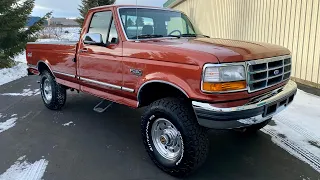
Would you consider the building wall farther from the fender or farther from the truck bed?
the truck bed

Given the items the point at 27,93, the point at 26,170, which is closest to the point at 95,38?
the point at 26,170

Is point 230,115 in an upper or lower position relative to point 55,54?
lower

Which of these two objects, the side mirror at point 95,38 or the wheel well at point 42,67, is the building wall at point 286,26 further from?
the wheel well at point 42,67

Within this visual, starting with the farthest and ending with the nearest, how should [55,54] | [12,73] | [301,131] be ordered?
[12,73] < [55,54] < [301,131]

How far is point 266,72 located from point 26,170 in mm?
3087

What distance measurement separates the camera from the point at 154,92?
3.69 m

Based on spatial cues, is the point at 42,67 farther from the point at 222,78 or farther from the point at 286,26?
the point at 286,26

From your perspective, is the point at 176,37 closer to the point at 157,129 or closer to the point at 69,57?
the point at 157,129

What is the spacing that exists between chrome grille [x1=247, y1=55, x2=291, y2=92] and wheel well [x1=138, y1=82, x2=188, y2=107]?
84 cm

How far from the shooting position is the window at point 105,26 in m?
4.14

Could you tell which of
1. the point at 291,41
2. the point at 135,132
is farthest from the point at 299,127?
the point at 291,41

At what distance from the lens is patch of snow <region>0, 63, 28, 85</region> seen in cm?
960

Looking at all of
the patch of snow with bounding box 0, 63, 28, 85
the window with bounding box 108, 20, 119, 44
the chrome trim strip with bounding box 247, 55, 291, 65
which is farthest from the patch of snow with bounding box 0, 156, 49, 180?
the patch of snow with bounding box 0, 63, 28, 85

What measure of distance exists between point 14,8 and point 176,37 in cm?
988
